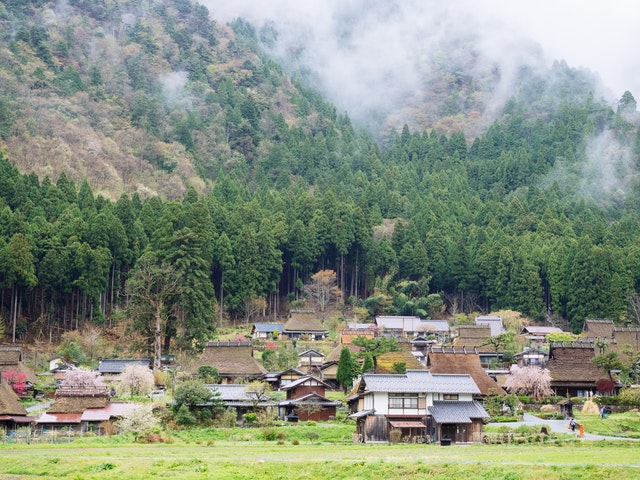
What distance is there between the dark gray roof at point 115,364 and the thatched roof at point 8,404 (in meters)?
11.5

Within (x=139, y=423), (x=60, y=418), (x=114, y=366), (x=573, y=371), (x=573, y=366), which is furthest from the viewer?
(x=114, y=366)

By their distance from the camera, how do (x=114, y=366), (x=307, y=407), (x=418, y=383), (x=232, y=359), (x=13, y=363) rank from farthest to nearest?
(x=232, y=359) < (x=114, y=366) < (x=13, y=363) < (x=307, y=407) < (x=418, y=383)

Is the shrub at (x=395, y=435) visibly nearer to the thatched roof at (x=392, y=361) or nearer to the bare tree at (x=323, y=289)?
the thatched roof at (x=392, y=361)

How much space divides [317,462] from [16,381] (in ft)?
91.6

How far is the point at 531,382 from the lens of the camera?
5016cm

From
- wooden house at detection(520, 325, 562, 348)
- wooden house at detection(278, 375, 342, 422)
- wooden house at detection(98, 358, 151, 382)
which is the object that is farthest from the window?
wooden house at detection(520, 325, 562, 348)

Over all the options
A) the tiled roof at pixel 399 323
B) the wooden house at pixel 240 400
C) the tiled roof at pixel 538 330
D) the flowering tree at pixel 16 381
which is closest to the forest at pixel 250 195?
the tiled roof at pixel 538 330

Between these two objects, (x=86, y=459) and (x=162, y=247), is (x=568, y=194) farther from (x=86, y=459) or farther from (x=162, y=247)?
(x=86, y=459)

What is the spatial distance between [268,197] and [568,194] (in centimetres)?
3648

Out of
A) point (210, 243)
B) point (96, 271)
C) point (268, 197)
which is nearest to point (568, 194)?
point (268, 197)

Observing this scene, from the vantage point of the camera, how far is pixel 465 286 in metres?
76.8

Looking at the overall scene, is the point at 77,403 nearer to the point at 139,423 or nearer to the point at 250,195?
the point at 139,423

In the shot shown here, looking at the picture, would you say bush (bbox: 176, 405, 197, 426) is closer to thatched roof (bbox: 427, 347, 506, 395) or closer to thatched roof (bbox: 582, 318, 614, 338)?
thatched roof (bbox: 427, 347, 506, 395)

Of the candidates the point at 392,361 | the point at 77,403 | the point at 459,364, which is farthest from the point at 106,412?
the point at 459,364
